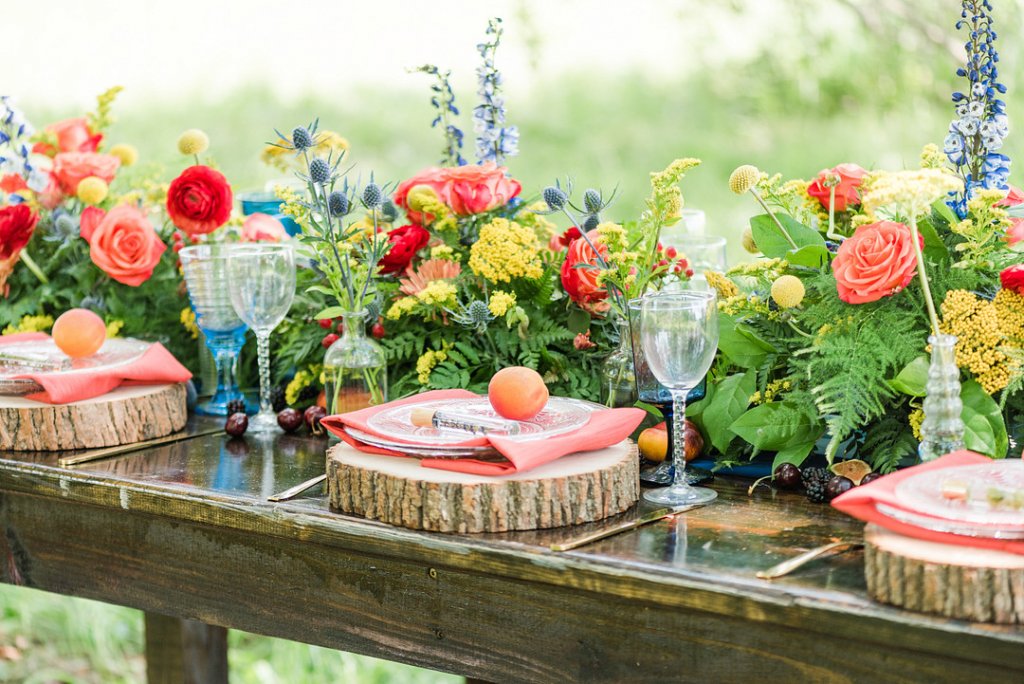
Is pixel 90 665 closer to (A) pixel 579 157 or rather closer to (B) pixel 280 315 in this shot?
(B) pixel 280 315

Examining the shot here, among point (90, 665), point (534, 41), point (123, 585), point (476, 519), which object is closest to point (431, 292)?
point (476, 519)

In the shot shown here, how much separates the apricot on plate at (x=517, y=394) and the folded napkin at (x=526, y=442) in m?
0.06

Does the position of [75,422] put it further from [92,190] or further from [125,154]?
[125,154]

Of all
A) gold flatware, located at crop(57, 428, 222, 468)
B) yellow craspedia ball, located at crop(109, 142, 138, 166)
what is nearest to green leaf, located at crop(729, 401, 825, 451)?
gold flatware, located at crop(57, 428, 222, 468)

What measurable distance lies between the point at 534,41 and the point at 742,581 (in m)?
2.61

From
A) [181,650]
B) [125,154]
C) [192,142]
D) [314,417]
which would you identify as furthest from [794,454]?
[125,154]

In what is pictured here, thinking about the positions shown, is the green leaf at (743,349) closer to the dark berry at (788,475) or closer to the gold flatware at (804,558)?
the dark berry at (788,475)

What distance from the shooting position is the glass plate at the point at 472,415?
1.41 m

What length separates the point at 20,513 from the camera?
1771 mm

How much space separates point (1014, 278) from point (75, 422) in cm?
122

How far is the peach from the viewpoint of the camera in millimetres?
1817

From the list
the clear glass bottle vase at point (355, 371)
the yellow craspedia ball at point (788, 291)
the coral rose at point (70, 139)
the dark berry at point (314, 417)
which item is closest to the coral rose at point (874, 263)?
the yellow craspedia ball at point (788, 291)

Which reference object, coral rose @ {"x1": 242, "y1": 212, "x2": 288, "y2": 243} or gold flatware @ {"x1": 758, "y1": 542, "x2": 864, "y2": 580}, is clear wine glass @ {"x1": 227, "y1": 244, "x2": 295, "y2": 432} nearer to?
coral rose @ {"x1": 242, "y1": 212, "x2": 288, "y2": 243}

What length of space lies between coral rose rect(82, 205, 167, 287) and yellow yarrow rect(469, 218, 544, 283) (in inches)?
23.9
